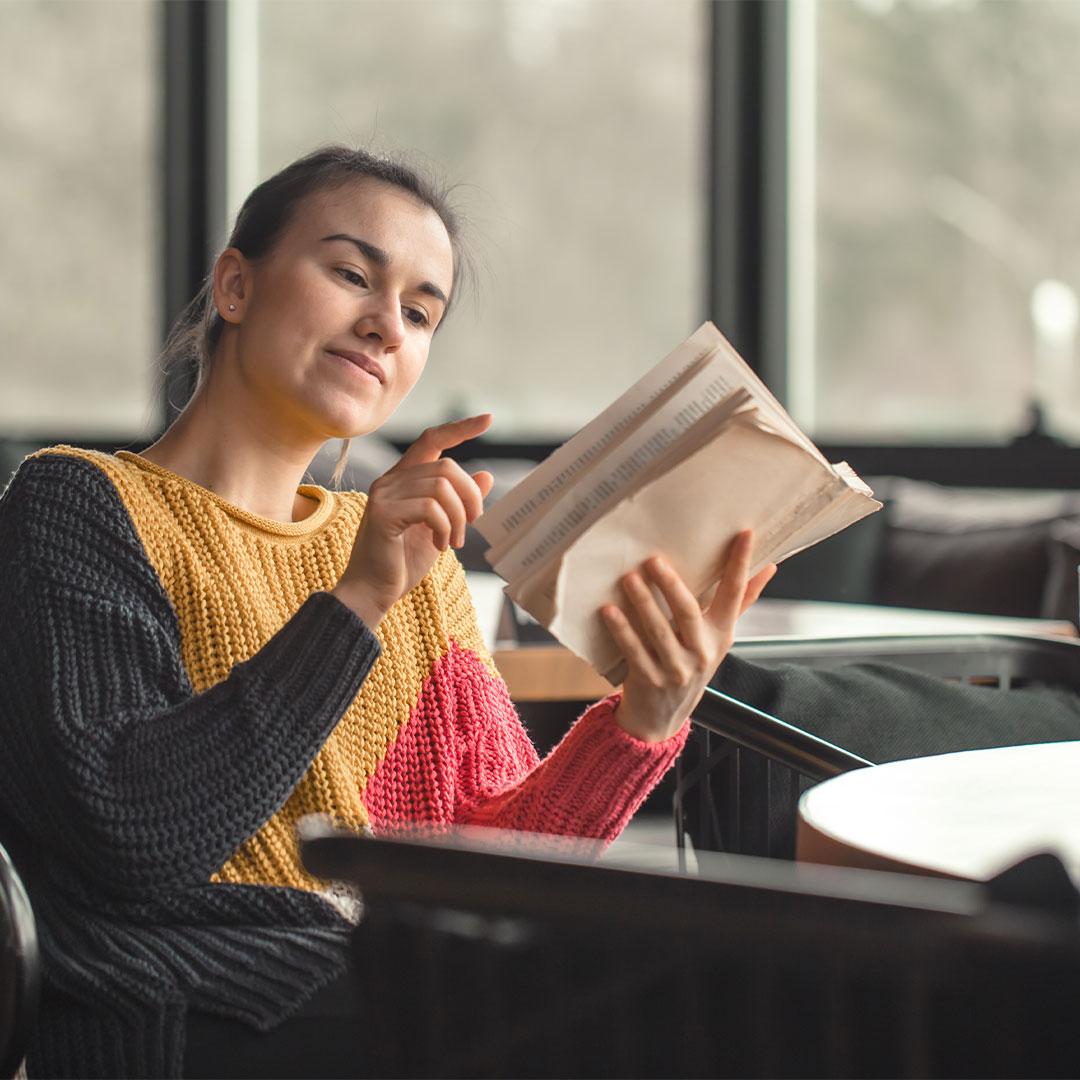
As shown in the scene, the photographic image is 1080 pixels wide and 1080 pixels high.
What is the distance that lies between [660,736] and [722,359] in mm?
386

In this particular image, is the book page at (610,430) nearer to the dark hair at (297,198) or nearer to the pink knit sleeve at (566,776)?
the pink knit sleeve at (566,776)

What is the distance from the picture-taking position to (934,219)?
185 inches

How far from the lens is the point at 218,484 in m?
1.38

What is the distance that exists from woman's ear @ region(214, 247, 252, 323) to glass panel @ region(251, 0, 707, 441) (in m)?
3.68

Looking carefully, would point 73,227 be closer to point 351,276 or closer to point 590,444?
point 351,276

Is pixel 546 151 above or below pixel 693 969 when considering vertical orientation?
above

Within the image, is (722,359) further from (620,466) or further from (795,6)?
(795,6)

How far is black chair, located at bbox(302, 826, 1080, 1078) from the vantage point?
0.61m

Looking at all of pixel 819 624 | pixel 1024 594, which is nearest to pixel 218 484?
pixel 819 624

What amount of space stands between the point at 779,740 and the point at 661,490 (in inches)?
15.2

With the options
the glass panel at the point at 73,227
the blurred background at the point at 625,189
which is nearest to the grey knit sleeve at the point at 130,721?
the blurred background at the point at 625,189

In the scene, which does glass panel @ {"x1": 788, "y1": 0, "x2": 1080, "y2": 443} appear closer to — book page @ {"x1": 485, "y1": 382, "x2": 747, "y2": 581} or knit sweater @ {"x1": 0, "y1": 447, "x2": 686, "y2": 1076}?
knit sweater @ {"x1": 0, "y1": 447, "x2": 686, "y2": 1076}

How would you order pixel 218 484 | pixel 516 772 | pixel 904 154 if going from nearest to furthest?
pixel 218 484, pixel 516 772, pixel 904 154

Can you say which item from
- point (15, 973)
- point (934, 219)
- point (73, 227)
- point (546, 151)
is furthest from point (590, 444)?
point (73, 227)
